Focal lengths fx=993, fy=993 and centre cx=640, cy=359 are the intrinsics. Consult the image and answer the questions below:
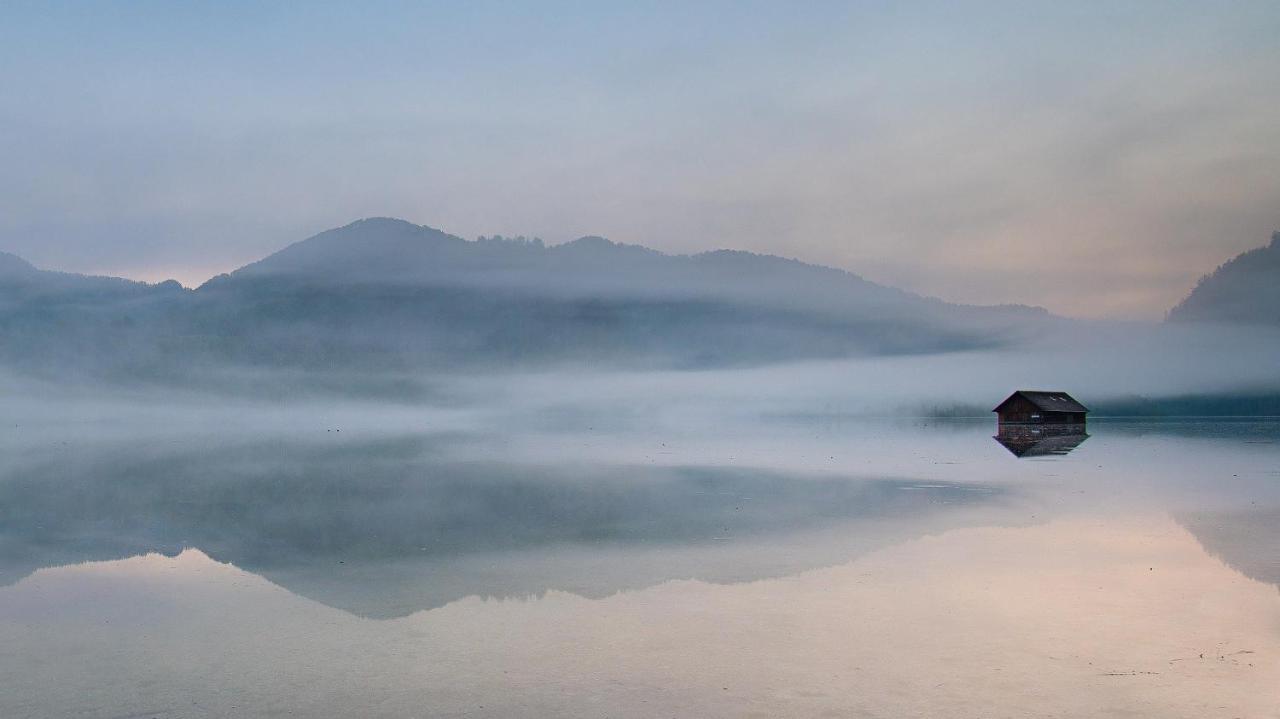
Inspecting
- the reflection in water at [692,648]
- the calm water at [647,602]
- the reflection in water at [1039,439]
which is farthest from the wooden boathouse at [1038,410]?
the reflection in water at [692,648]

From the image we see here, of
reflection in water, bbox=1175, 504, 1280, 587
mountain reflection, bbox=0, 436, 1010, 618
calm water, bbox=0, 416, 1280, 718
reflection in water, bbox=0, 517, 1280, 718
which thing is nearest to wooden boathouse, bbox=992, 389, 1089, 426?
mountain reflection, bbox=0, 436, 1010, 618

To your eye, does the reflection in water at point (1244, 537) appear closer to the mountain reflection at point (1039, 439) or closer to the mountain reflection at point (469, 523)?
the mountain reflection at point (469, 523)

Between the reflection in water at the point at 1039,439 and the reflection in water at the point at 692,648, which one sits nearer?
the reflection in water at the point at 692,648

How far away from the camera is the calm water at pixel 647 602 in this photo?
1053 centimetres

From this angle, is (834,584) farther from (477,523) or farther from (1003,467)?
(1003,467)

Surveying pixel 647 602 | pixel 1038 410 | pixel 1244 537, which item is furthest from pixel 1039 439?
pixel 647 602

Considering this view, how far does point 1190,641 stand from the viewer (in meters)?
12.3

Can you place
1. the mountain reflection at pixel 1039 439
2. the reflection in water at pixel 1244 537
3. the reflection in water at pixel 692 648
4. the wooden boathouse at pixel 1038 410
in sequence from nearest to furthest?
the reflection in water at pixel 692 648, the reflection in water at pixel 1244 537, the mountain reflection at pixel 1039 439, the wooden boathouse at pixel 1038 410

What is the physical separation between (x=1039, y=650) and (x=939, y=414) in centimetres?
19547

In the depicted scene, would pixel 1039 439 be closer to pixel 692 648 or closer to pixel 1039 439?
pixel 1039 439

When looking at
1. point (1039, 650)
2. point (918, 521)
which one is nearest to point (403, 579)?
point (1039, 650)

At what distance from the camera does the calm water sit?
34.6 ft

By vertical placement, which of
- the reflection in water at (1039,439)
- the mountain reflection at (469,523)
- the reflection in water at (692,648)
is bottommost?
the reflection in water at (1039,439)

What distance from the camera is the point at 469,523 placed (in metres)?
24.8
